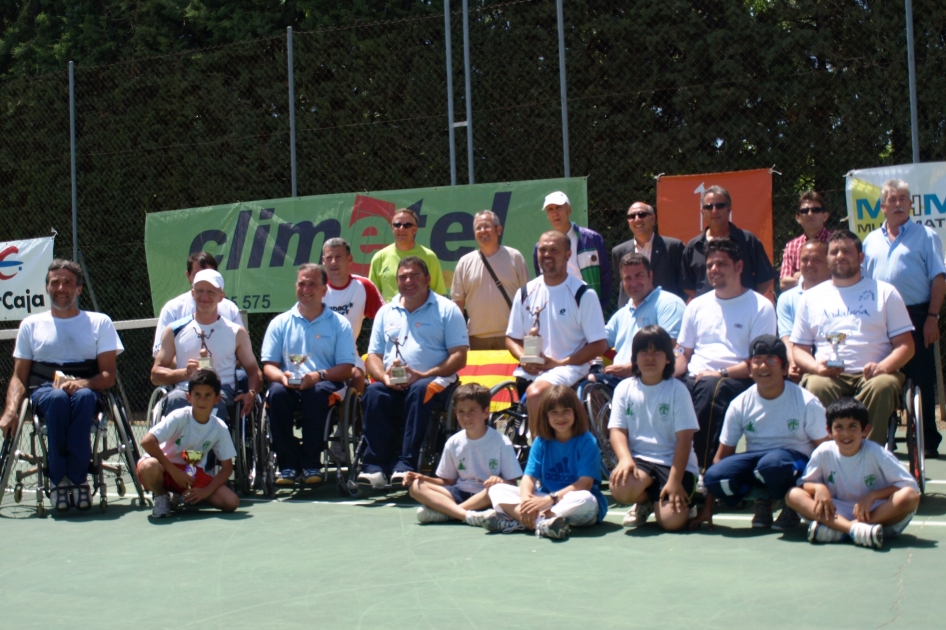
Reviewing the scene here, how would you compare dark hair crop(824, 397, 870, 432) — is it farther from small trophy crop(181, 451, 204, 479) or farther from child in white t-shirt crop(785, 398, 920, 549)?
small trophy crop(181, 451, 204, 479)

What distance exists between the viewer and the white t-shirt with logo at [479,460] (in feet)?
18.1

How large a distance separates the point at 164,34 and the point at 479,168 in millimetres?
5087

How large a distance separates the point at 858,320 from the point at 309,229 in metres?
5.46

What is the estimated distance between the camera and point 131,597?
4227mm

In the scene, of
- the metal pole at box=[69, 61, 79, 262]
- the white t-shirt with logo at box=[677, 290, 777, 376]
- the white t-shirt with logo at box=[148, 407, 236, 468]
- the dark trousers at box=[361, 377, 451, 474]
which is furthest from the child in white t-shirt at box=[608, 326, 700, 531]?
the metal pole at box=[69, 61, 79, 262]

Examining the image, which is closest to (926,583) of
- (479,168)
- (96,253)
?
(479,168)

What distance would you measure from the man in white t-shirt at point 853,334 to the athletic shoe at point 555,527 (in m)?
1.49

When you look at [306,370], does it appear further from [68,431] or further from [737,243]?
[737,243]

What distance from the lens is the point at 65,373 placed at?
639cm

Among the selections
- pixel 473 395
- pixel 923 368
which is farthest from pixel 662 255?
pixel 473 395

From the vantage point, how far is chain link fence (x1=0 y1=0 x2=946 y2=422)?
28.9ft

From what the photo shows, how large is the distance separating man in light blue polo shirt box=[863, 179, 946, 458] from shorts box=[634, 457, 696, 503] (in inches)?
76.9

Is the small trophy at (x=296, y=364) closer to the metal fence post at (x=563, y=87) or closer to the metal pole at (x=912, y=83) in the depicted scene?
the metal fence post at (x=563, y=87)

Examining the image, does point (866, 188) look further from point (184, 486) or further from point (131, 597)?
point (131, 597)
